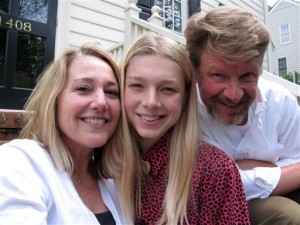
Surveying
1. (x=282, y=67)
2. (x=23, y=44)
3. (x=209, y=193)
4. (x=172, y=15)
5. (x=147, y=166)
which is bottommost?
(x=209, y=193)

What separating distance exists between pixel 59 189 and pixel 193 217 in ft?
2.11

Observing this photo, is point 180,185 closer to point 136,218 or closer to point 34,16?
A: point 136,218

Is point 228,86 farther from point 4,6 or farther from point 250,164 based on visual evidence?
point 4,6

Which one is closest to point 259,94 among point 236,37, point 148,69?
point 236,37

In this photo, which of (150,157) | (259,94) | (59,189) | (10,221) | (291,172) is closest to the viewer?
(10,221)

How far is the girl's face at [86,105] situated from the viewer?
1.50m

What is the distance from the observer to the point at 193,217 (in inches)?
58.4

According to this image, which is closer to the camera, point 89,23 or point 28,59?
point 28,59

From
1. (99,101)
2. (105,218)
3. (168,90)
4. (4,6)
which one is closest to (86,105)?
(99,101)

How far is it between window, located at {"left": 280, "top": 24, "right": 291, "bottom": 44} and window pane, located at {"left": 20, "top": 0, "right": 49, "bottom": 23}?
2179 cm

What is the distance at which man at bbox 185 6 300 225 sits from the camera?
1.70 meters

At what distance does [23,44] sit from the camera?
4.15 metres

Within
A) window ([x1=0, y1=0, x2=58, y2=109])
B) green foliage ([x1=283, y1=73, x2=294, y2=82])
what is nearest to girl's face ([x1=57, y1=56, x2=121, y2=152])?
window ([x1=0, y1=0, x2=58, y2=109])

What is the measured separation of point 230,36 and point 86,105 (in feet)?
2.85
